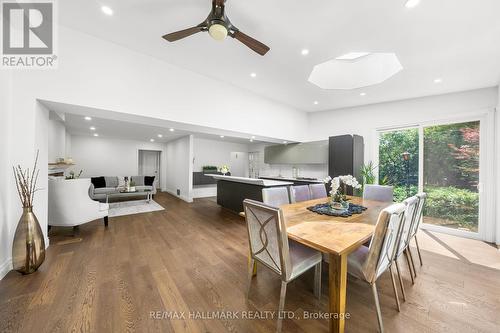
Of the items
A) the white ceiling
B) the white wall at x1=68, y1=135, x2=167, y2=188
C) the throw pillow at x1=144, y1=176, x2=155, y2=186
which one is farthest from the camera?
the white wall at x1=68, y1=135, x2=167, y2=188

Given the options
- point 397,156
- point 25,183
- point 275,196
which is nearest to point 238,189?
point 275,196

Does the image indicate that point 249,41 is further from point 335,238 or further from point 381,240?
point 381,240

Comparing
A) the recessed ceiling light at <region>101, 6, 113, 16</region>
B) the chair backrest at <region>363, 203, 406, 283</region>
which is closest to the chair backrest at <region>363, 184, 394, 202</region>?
the chair backrest at <region>363, 203, 406, 283</region>

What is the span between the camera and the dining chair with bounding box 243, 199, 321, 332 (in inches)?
52.4

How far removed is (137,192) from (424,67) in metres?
7.38

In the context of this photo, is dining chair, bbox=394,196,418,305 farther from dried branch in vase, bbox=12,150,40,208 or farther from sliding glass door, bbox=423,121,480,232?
dried branch in vase, bbox=12,150,40,208

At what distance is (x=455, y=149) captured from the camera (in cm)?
355

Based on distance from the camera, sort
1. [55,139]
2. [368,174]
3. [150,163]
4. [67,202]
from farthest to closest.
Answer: [150,163] → [368,174] → [55,139] → [67,202]

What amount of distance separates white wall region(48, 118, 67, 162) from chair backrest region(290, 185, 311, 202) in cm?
479

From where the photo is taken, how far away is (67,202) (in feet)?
9.71

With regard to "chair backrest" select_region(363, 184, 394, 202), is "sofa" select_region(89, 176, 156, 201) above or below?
below

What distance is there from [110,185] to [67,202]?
153 inches

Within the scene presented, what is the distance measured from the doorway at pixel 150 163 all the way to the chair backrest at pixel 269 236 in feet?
26.5

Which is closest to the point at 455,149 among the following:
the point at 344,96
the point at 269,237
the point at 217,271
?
the point at 344,96
